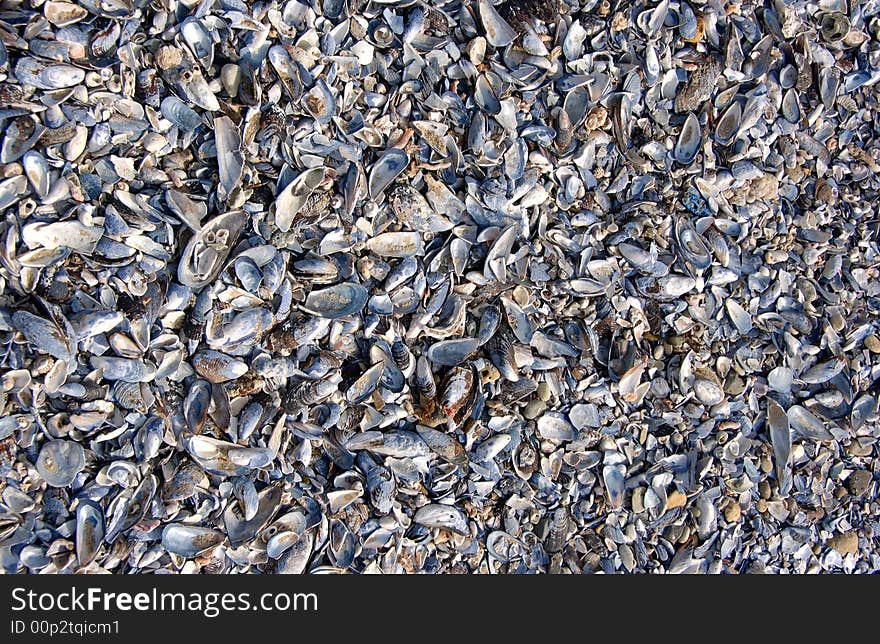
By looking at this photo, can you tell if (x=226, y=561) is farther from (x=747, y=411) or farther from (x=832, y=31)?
(x=832, y=31)

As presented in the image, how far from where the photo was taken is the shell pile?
3.63ft

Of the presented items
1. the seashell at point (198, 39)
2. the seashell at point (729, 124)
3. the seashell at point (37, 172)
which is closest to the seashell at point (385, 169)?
the seashell at point (198, 39)

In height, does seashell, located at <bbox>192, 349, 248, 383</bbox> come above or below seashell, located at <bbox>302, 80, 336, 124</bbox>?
below

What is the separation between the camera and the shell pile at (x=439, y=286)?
1106mm

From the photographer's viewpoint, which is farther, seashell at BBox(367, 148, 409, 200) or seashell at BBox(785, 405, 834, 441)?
seashell at BBox(785, 405, 834, 441)

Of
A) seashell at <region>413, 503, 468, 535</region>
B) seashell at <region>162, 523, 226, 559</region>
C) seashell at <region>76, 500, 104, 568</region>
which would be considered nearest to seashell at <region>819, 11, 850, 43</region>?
seashell at <region>413, 503, 468, 535</region>

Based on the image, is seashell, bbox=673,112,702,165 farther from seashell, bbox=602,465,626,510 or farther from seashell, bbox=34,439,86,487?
seashell, bbox=34,439,86,487

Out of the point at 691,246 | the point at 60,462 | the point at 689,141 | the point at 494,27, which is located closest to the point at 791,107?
the point at 689,141

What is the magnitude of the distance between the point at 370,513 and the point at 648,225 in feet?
2.64

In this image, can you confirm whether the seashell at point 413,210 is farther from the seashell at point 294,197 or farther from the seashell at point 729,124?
the seashell at point 729,124

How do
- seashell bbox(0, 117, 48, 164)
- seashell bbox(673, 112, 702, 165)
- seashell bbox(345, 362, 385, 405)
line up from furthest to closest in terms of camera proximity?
1. seashell bbox(673, 112, 702, 165)
2. seashell bbox(345, 362, 385, 405)
3. seashell bbox(0, 117, 48, 164)

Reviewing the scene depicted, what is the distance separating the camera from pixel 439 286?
1212 millimetres

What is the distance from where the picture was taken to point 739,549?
1.31 metres

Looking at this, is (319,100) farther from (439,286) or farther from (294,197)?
(439,286)
